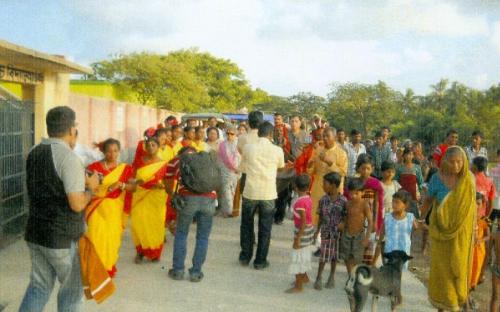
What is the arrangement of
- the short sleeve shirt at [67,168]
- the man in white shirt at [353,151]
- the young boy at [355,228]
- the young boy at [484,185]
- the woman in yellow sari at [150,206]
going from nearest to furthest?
the short sleeve shirt at [67,168]
the young boy at [355,228]
the young boy at [484,185]
the woman in yellow sari at [150,206]
the man in white shirt at [353,151]

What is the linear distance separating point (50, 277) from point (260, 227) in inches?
126


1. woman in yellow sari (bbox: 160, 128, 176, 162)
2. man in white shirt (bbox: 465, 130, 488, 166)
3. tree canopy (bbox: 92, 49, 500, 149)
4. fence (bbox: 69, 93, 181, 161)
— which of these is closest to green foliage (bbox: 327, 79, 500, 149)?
tree canopy (bbox: 92, 49, 500, 149)

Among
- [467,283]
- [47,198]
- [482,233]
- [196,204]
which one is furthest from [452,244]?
[47,198]

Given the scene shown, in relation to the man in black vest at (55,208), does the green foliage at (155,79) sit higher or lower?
higher

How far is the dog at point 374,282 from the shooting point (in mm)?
4293

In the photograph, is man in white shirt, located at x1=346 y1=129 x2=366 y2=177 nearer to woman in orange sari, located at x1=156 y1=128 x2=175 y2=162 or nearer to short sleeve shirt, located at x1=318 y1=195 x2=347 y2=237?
woman in orange sari, located at x1=156 y1=128 x2=175 y2=162

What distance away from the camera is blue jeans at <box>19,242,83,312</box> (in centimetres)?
363

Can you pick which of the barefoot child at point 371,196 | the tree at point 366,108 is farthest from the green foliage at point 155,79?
the barefoot child at point 371,196

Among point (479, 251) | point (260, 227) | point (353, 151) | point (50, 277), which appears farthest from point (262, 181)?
point (50, 277)

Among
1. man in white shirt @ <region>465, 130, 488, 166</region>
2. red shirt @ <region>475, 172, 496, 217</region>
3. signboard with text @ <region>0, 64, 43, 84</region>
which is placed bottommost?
red shirt @ <region>475, 172, 496, 217</region>

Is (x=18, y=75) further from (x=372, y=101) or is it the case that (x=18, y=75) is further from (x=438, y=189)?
(x=372, y=101)

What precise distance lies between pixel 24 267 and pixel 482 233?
523 centimetres

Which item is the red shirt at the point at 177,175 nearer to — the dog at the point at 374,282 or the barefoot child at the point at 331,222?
the barefoot child at the point at 331,222

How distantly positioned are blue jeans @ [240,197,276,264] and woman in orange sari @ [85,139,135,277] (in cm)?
152
